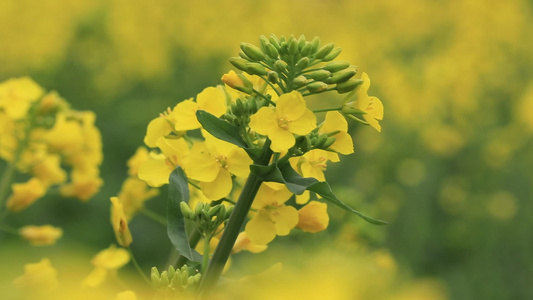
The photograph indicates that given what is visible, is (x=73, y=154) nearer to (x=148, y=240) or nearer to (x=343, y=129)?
(x=343, y=129)

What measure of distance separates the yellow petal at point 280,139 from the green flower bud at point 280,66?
5.1 inches

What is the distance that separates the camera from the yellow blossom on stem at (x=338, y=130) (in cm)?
112

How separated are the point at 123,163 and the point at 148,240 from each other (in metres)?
0.88

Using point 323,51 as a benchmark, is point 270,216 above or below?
below

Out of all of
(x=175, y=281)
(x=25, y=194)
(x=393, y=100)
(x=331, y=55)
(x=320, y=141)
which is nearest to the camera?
(x=175, y=281)

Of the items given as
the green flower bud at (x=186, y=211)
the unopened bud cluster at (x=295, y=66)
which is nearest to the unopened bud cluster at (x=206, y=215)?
the green flower bud at (x=186, y=211)

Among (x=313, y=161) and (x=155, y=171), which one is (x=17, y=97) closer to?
(x=155, y=171)

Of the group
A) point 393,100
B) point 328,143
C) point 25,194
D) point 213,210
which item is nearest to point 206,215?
point 213,210

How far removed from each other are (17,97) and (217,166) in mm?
1012

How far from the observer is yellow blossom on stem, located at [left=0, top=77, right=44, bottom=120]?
1830 millimetres

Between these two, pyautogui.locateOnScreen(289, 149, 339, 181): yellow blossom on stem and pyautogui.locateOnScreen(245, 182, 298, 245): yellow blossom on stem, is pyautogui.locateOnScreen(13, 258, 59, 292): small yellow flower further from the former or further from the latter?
pyautogui.locateOnScreen(289, 149, 339, 181): yellow blossom on stem

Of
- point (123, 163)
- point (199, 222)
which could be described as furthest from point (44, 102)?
point (123, 163)

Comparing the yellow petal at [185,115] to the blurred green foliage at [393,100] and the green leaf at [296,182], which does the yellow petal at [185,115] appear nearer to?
the green leaf at [296,182]

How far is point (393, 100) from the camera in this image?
5.53 m
